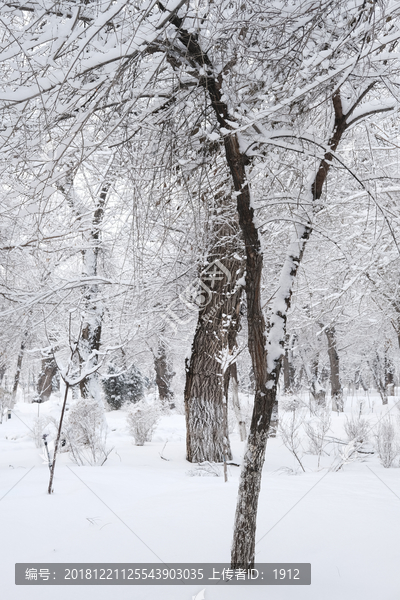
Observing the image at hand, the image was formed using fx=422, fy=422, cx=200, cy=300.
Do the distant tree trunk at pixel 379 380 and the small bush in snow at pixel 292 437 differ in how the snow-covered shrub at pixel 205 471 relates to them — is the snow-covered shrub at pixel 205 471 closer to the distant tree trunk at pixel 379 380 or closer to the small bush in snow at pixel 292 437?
the small bush in snow at pixel 292 437

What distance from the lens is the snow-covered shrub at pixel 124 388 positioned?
22.3 meters

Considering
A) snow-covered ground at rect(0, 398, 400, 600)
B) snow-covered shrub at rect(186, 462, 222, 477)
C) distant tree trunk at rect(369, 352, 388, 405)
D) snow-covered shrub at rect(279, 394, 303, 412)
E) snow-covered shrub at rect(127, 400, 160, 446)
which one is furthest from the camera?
distant tree trunk at rect(369, 352, 388, 405)

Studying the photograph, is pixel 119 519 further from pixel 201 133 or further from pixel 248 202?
pixel 201 133

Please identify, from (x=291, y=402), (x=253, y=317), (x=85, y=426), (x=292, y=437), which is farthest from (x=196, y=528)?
(x=291, y=402)

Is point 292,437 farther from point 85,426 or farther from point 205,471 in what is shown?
point 85,426

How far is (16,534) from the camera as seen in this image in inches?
120

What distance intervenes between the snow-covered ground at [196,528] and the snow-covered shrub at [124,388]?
57.1 ft

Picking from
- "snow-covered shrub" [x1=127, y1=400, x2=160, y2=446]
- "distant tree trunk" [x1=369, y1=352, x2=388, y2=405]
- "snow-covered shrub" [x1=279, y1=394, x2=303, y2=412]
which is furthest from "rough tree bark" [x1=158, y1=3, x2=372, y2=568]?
"distant tree trunk" [x1=369, y1=352, x2=388, y2=405]

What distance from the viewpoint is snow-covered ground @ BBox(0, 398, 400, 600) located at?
7.48 feet

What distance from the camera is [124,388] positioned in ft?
73.8

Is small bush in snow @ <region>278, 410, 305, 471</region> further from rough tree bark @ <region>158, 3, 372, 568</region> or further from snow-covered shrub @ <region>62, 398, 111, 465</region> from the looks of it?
rough tree bark @ <region>158, 3, 372, 568</region>

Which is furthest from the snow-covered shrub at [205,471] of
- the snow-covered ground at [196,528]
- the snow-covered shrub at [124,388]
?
the snow-covered shrub at [124,388]

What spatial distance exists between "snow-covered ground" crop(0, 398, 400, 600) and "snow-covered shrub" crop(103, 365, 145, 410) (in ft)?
57.1

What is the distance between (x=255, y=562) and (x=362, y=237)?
539 cm
